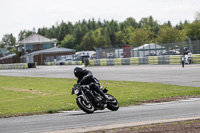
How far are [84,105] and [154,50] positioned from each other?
1617 inches

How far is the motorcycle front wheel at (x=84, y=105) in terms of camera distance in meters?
10.8

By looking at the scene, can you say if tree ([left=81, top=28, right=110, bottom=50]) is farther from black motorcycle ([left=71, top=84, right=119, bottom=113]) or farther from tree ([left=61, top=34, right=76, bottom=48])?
black motorcycle ([left=71, top=84, right=119, bottom=113])

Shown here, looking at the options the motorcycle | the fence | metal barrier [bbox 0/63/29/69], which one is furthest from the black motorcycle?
metal barrier [bbox 0/63/29/69]

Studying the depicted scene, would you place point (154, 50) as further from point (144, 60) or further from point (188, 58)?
point (188, 58)

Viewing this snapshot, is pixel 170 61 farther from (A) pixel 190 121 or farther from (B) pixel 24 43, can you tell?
(B) pixel 24 43

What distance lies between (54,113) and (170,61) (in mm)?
35362

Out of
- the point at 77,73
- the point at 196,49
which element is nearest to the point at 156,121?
the point at 77,73

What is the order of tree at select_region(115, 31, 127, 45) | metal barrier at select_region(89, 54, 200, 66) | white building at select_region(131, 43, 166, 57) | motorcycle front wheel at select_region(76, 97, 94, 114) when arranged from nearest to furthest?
motorcycle front wheel at select_region(76, 97, 94, 114) → metal barrier at select_region(89, 54, 200, 66) → white building at select_region(131, 43, 166, 57) → tree at select_region(115, 31, 127, 45)

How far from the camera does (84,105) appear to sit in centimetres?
1089

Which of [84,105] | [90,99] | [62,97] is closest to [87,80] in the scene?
[90,99]

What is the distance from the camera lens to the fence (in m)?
43.6

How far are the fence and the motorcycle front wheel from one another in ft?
110

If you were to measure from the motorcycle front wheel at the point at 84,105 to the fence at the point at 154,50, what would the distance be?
3365cm

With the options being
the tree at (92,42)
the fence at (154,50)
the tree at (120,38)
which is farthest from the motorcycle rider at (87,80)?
the tree at (120,38)
